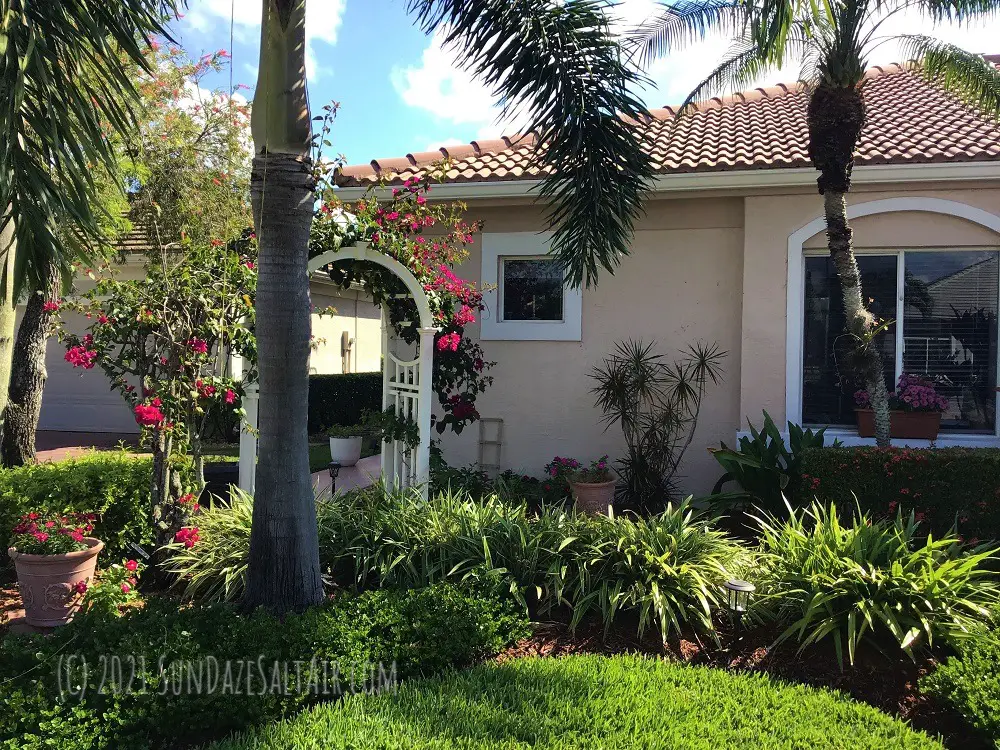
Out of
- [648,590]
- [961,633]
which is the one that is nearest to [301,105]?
[648,590]

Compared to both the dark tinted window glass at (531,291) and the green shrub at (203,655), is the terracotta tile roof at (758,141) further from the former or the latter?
the green shrub at (203,655)

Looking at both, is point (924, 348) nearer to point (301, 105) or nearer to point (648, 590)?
point (648, 590)

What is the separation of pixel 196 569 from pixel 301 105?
3.28m

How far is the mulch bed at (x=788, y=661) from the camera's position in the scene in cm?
361

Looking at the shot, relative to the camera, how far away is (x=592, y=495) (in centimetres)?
705

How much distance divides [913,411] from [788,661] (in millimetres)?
4231

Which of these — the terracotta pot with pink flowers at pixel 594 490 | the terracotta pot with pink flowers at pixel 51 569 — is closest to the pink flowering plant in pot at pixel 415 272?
the terracotta pot with pink flowers at pixel 594 490

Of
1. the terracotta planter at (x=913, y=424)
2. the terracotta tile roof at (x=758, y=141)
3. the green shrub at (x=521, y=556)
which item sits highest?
the terracotta tile roof at (x=758, y=141)

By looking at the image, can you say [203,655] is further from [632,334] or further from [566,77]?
[632,334]

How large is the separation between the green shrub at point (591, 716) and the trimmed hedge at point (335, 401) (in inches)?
459

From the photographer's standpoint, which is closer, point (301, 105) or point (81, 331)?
point (301, 105)

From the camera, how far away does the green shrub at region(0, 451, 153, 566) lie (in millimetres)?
5727

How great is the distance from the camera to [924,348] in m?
7.61

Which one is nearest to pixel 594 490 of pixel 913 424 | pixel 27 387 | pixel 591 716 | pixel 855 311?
pixel 855 311
